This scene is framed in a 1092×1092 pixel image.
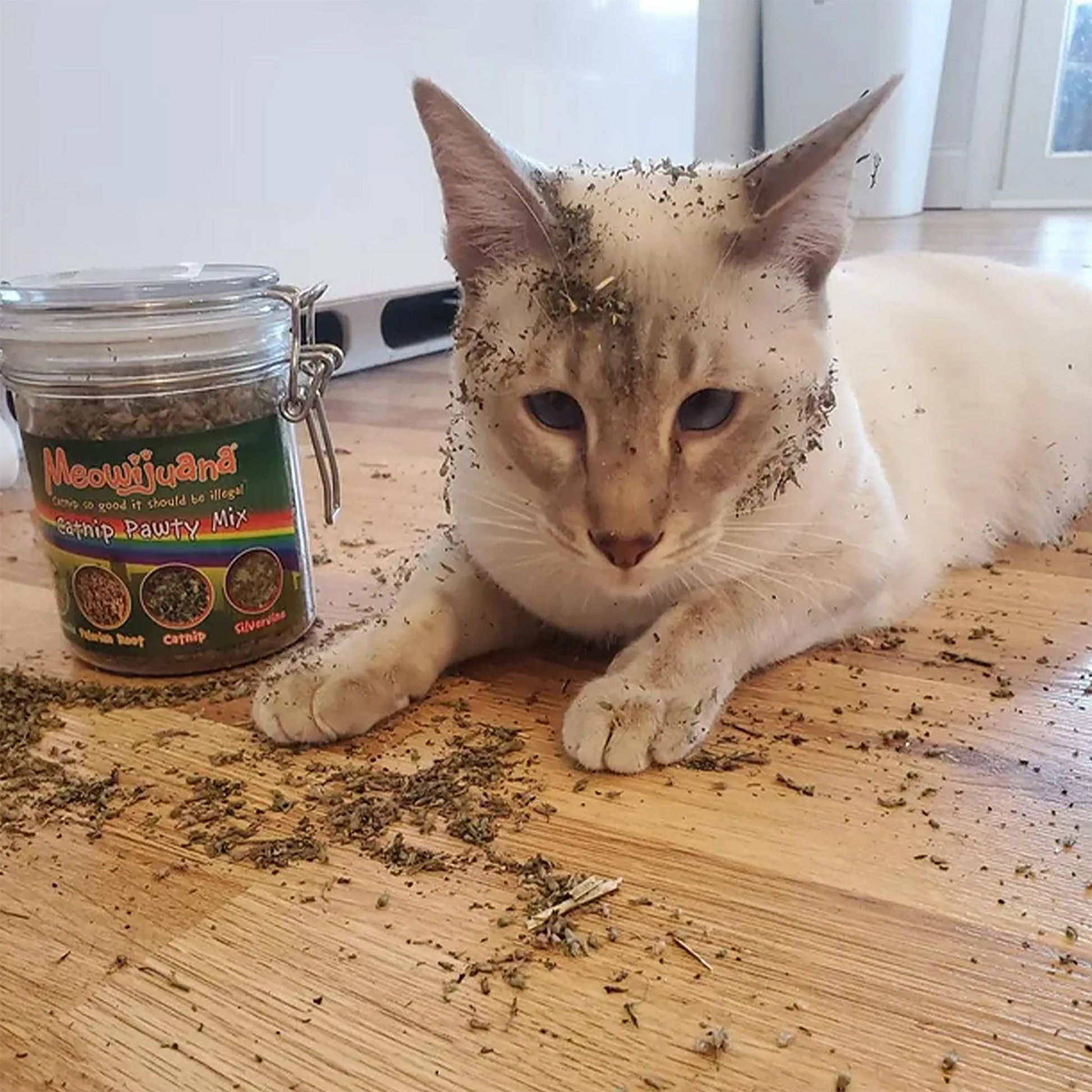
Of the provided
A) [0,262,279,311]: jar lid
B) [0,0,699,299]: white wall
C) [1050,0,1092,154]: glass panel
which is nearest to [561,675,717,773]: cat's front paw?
[0,262,279,311]: jar lid

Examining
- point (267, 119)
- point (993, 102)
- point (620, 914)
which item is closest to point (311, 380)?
point (620, 914)

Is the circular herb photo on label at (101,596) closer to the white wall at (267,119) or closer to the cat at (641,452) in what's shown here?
the cat at (641,452)

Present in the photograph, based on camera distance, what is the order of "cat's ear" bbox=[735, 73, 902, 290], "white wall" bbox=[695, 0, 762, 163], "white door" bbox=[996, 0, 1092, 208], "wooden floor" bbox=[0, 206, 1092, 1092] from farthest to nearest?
"white door" bbox=[996, 0, 1092, 208]
"white wall" bbox=[695, 0, 762, 163]
"cat's ear" bbox=[735, 73, 902, 290]
"wooden floor" bbox=[0, 206, 1092, 1092]

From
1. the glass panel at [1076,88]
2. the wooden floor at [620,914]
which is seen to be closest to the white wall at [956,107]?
the glass panel at [1076,88]

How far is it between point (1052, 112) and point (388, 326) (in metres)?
4.63

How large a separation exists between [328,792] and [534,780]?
7.0 inches

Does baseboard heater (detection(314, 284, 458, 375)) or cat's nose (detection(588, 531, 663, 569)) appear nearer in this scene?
cat's nose (detection(588, 531, 663, 569))

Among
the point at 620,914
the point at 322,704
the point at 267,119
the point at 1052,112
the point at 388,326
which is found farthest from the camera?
the point at 1052,112

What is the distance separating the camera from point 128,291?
3.90 ft

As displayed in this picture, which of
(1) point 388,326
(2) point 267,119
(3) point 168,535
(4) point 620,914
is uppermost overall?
(2) point 267,119

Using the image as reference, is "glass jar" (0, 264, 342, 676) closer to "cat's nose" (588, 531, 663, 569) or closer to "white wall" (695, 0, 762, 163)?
"cat's nose" (588, 531, 663, 569)

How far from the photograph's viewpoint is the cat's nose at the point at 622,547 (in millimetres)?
961

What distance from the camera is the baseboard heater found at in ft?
9.89

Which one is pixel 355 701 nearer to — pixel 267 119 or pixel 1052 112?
pixel 267 119
